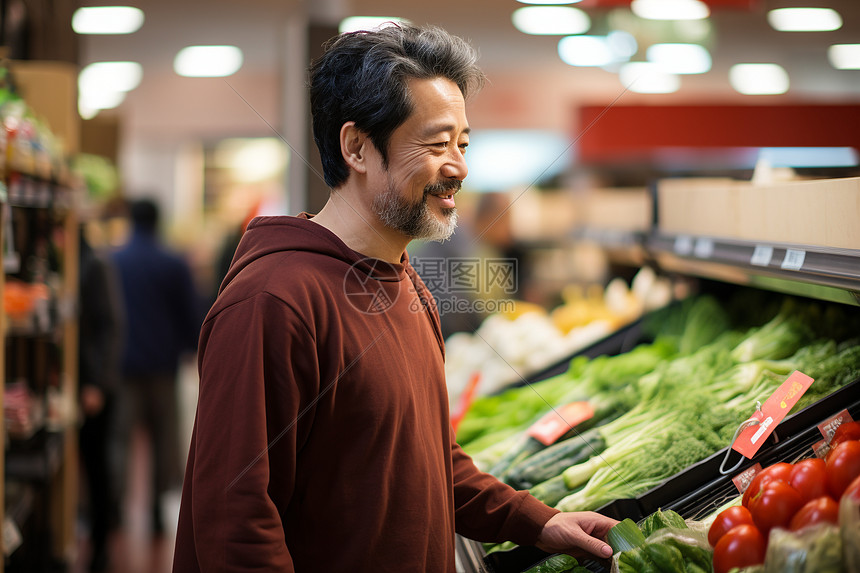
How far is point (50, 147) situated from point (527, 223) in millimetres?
7252

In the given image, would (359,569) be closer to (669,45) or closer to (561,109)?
(669,45)

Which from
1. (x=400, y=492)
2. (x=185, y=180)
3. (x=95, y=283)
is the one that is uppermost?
(x=185, y=180)

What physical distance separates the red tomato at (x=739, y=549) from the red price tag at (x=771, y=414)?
307mm

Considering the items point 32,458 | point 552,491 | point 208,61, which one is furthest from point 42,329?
point 208,61

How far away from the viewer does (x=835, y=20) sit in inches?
250

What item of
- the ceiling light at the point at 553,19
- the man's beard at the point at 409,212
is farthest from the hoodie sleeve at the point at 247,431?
the ceiling light at the point at 553,19

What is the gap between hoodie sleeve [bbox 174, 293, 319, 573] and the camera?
1.18m

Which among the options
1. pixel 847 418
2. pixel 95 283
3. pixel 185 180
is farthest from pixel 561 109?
pixel 847 418

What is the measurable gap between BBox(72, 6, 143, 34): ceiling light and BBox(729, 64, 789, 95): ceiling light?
258 inches

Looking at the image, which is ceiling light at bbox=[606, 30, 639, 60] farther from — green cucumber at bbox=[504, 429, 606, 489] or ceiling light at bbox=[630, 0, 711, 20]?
green cucumber at bbox=[504, 429, 606, 489]

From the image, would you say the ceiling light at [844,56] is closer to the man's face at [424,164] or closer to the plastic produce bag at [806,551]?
the man's face at [424,164]

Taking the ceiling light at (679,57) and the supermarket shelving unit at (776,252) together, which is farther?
the ceiling light at (679,57)

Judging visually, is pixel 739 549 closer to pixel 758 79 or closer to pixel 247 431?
pixel 247 431

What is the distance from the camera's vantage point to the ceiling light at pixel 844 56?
7764mm
